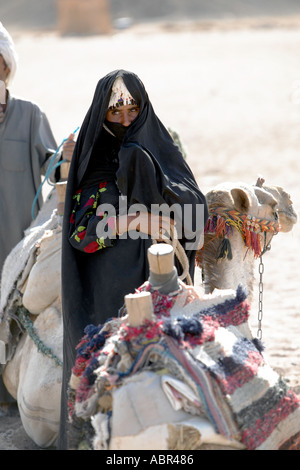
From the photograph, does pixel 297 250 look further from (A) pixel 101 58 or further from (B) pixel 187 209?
(A) pixel 101 58

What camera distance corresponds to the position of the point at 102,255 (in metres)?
3.67

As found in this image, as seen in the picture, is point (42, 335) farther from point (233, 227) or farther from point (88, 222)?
point (233, 227)

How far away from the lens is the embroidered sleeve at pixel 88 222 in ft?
11.6

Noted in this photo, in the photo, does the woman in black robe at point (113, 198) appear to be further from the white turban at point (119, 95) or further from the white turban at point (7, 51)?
the white turban at point (7, 51)

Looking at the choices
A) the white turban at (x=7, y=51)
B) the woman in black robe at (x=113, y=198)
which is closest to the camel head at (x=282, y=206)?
the woman in black robe at (x=113, y=198)

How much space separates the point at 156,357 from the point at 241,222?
4.91 feet

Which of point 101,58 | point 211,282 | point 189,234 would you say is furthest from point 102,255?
point 101,58

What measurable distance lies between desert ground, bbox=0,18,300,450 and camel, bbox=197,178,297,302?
1.42m

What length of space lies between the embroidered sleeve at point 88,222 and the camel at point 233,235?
2.08ft

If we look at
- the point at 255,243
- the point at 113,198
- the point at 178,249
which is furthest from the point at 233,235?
the point at 113,198

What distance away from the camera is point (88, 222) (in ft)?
11.8

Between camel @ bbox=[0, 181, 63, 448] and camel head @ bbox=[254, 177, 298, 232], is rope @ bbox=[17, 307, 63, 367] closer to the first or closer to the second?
camel @ bbox=[0, 181, 63, 448]

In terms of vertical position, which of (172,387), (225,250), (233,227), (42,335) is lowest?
(42,335)

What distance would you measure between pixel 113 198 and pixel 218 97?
1806 cm
